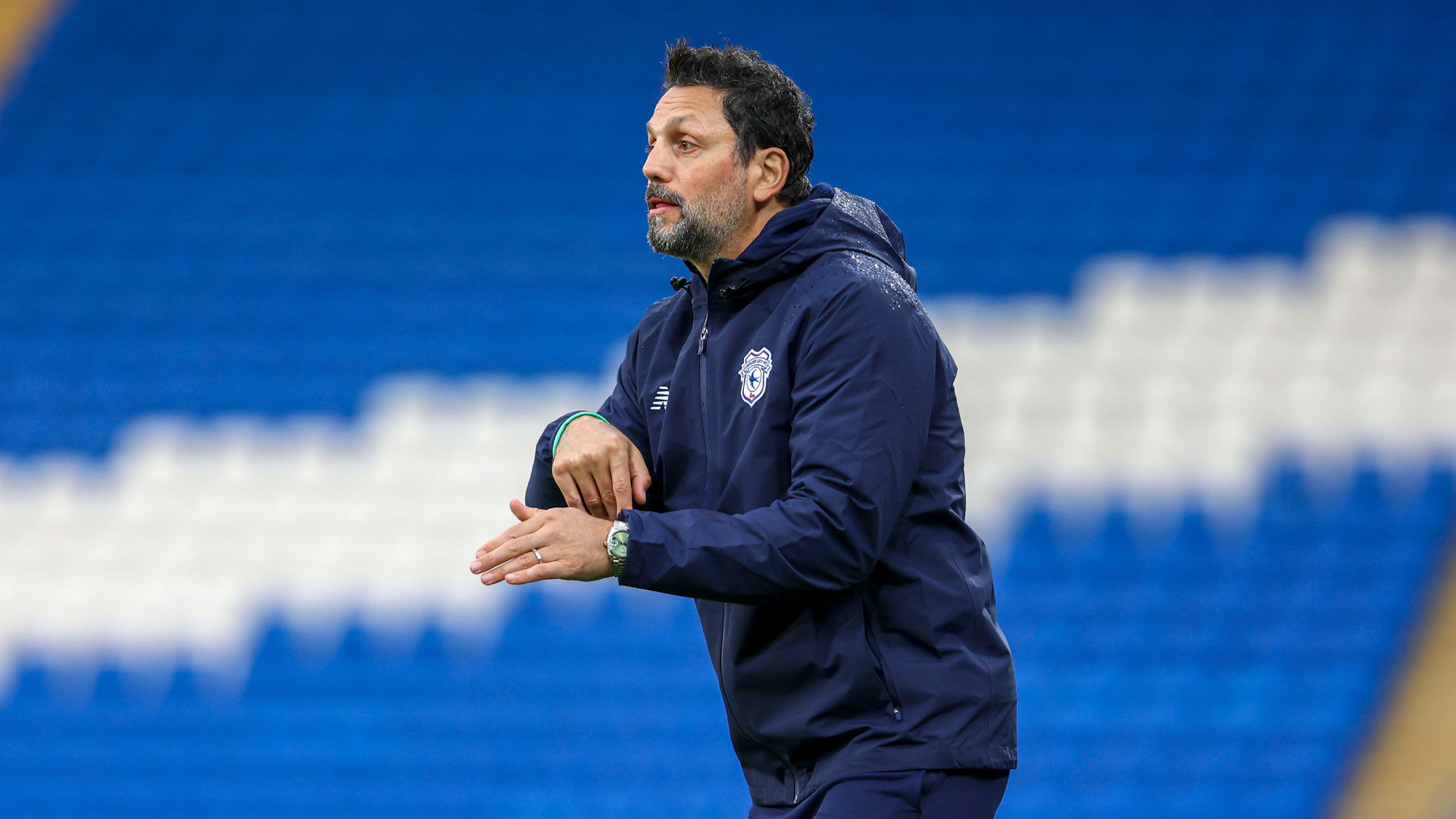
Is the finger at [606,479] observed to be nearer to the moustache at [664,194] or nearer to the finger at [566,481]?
the finger at [566,481]

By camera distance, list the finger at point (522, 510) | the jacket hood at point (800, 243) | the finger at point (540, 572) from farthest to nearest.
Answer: the jacket hood at point (800, 243) < the finger at point (522, 510) < the finger at point (540, 572)

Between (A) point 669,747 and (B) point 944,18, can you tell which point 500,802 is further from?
(B) point 944,18

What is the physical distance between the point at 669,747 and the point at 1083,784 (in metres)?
1.16

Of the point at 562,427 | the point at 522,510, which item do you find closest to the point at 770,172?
the point at 562,427

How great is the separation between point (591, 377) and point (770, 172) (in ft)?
8.53

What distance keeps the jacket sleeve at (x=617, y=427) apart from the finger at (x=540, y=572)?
31cm

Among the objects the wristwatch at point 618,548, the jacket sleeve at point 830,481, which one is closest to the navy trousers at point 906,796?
the jacket sleeve at point 830,481

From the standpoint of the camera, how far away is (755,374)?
1.62m

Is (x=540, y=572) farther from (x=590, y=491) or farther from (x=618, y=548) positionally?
(x=590, y=491)

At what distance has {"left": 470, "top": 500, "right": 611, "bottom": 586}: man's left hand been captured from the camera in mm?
1429

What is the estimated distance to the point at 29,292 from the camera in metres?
4.38

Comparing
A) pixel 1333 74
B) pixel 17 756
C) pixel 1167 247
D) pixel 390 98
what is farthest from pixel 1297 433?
pixel 17 756

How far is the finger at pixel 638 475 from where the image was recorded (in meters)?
1.70

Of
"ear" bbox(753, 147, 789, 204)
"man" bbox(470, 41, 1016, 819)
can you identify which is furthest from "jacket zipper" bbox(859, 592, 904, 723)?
"ear" bbox(753, 147, 789, 204)
